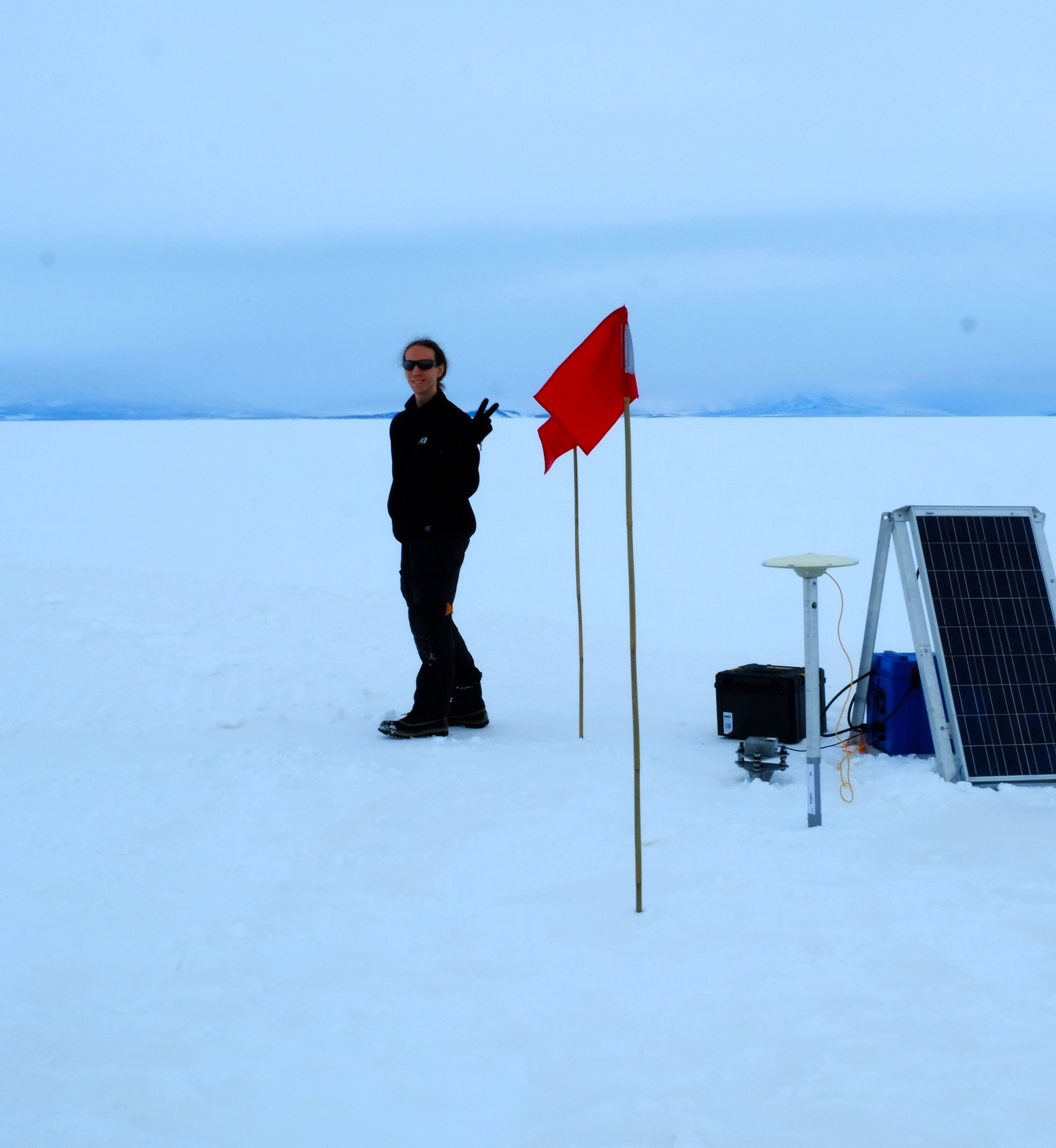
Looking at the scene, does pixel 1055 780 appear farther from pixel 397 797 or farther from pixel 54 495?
pixel 54 495

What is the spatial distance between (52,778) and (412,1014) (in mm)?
2791

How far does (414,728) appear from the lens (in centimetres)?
543

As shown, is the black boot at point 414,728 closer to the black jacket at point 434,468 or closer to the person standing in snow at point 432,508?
the person standing in snow at point 432,508

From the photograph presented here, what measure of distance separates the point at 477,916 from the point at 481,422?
105 inches

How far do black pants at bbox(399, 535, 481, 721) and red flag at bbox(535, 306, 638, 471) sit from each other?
1706 millimetres

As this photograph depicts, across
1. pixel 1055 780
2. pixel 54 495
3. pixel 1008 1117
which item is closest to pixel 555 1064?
pixel 1008 1117

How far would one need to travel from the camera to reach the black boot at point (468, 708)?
5680 mm

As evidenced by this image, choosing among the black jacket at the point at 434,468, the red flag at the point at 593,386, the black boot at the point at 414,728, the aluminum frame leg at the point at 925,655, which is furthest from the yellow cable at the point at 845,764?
the black boot at the point at 414,728

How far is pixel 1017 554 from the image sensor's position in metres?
5.13

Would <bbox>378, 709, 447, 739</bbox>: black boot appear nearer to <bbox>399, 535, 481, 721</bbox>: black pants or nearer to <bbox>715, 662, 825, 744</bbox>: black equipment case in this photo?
<bbox>399, 535, 481, 721</bbox>: black pants

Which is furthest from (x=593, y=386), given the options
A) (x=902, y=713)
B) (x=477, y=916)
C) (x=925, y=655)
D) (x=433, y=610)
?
(x=902, y=713)

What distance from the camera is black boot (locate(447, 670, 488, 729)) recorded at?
5.68 meters

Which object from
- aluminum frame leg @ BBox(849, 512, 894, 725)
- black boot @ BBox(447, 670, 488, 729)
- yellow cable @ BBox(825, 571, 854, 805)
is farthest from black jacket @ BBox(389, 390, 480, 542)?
aluminum frame leg @ BBox(849, 512, 894, 725)

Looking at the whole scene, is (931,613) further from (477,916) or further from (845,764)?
(477,916)
